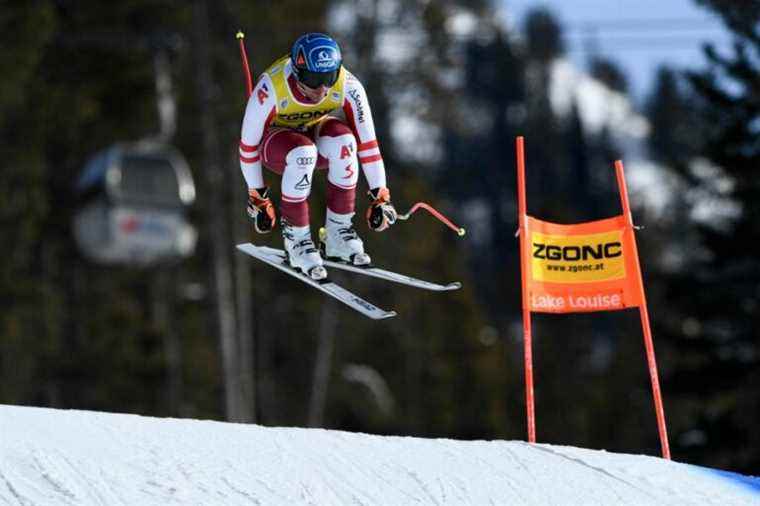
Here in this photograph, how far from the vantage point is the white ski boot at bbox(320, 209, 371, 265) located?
11.0 meters

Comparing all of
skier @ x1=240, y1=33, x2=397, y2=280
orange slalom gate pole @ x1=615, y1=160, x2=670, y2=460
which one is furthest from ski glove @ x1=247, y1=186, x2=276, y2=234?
orange slalom gate pole @ x1=615, y1=160, x2=670, y2=460

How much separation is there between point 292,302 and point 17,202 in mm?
7839

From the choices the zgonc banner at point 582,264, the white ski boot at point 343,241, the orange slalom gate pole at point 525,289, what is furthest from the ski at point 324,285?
the zgonc banner at point 582,264

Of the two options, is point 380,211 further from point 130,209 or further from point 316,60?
point 130,209

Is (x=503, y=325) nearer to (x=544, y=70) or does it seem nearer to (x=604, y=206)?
(x=604, y=206)

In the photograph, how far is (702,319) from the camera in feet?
92.0

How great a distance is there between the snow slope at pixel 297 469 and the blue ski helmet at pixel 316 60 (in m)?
2.08

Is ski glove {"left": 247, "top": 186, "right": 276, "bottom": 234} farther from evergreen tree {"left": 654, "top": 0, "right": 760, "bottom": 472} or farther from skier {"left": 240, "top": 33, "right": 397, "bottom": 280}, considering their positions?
evergreen tree {"left": 654, "top": 0, "right": 760, "bottom": 472}

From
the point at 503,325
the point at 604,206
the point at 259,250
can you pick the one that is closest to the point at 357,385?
the point at 503,325

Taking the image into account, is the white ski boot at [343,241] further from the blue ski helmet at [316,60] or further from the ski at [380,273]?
the blue ski helmet at [316,60]

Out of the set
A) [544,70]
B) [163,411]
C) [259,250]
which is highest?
[544,70]

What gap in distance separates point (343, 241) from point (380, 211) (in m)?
0.49

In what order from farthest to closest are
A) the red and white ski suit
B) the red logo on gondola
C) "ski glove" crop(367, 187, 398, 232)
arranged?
the red logo on gondola
"ski glove" crop(367, 187, 398, 232)
the red and white ski suit

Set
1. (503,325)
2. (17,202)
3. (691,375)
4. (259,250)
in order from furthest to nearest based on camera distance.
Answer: (503,325)
(17,202)
(691,375)
(259,250)
